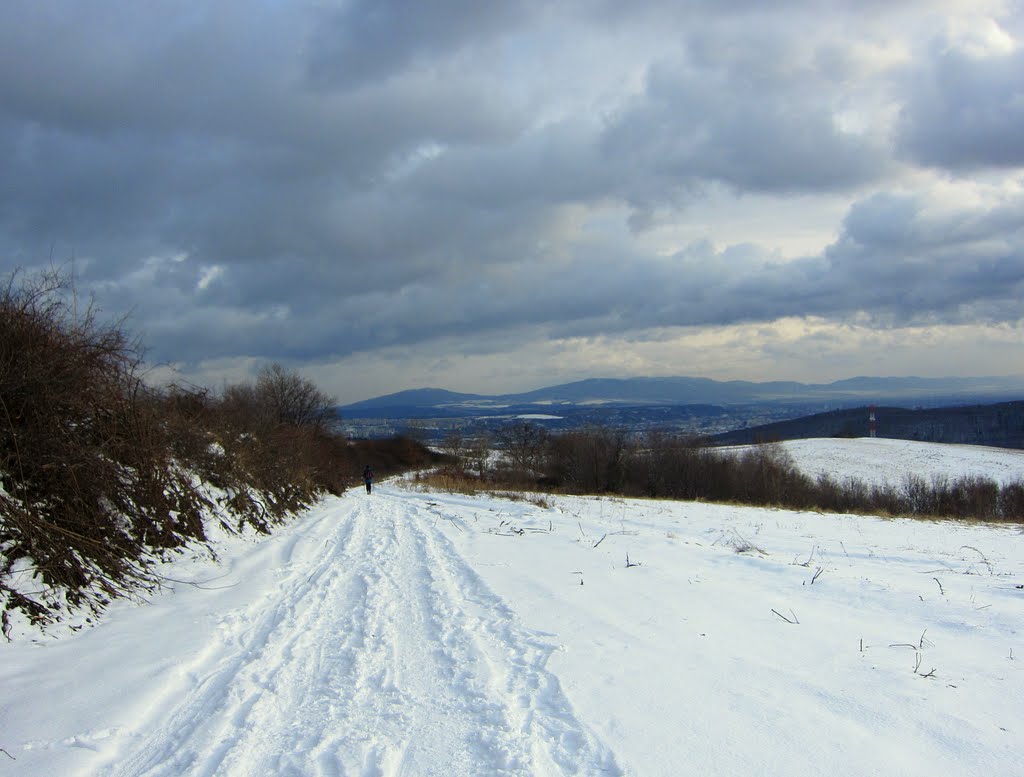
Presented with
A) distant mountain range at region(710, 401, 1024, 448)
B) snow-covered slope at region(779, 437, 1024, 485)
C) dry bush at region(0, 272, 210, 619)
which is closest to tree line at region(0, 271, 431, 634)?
dry bush at region(0, 272, 210, 619)

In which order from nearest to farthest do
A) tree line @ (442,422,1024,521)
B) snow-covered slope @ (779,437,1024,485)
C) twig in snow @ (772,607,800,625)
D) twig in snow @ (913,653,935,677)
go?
twig in snow @ (913,653,935,677), twig in snow @ (772,607,800,625), tree line @ (442,422,1024,521), snow-covered slope @ (779,437,1024,485)

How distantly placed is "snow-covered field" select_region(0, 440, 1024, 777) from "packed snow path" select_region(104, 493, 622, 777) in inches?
0.8

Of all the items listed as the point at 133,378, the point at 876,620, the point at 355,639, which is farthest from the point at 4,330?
the point at 876,620

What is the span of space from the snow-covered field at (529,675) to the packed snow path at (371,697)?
0.07ft

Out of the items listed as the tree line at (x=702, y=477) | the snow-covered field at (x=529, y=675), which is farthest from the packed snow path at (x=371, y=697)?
the tree line at (x=702, y=477)

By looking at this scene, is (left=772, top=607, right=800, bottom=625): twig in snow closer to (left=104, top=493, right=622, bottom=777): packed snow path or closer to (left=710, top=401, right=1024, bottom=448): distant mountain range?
(left=104, top=493, right=622, bottom=777): packed snow path

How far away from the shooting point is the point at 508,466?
71250mm

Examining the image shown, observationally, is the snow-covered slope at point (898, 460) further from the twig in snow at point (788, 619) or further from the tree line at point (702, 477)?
the twig in snow at point (788, 619)

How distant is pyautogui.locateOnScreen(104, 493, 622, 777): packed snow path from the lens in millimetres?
3633

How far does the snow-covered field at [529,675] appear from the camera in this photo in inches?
145

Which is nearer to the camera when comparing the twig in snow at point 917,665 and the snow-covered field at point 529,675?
the snow-covered field at point 529,675

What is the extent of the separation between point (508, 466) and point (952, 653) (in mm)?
66357

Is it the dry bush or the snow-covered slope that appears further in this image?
the snow-covered slope

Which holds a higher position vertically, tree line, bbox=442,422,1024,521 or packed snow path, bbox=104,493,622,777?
packed snow path, bbox=104,493,622,777
